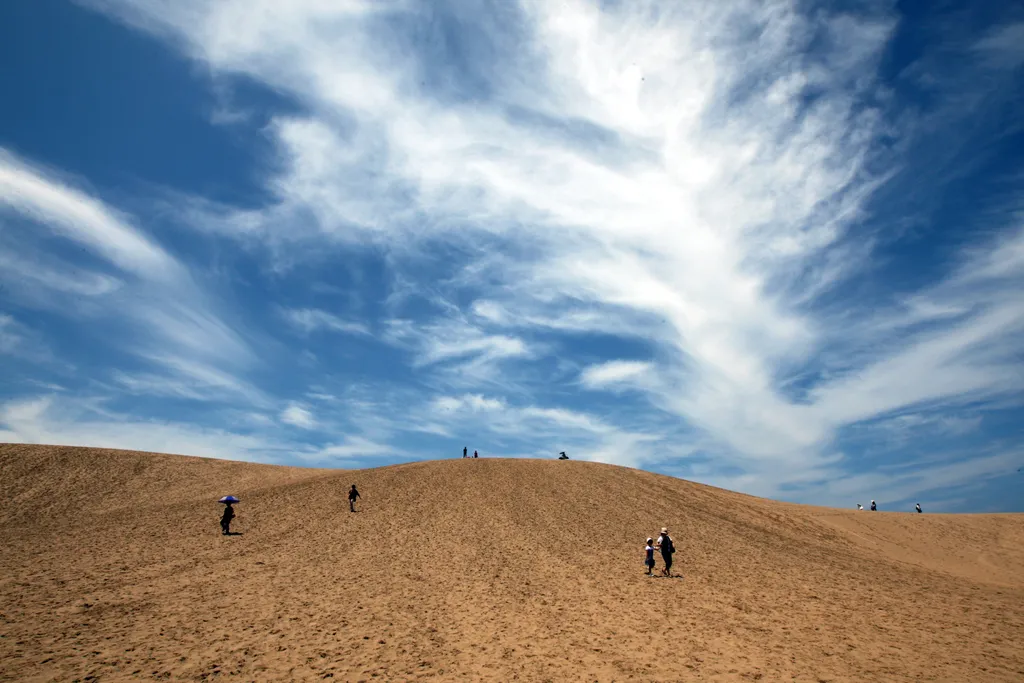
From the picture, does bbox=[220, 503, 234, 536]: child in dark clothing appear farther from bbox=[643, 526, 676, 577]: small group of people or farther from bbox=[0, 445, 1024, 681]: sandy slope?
bbox=[643, 526, 676, 577]: small group of people

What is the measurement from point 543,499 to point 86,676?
2776 centimetres

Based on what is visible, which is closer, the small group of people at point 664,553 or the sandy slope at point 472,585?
the sandy slope at point 472,585

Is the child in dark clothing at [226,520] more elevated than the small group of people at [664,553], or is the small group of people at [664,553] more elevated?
the child in dark clothing at [226,520]

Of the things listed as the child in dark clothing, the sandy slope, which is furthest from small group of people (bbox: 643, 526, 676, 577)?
the child in dark clothing

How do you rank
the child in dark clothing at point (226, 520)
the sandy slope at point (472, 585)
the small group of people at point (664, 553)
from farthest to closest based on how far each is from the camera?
1. the child in dark clothing at point (226, 520)
2. the small group of people at point (664, 553)
3. the sandy slope at point (472, 585)

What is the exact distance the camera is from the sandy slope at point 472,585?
52.2 feet

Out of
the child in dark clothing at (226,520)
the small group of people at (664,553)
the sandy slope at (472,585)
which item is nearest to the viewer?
the sandy slope at (472,585)

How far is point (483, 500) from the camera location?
37250 mm

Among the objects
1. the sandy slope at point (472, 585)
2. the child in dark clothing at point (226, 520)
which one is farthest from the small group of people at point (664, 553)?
the child in dark clothing at point (226, 520)

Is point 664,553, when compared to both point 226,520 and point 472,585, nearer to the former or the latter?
point 472,585

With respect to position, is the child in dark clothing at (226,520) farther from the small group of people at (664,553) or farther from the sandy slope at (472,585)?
the small group of people at (664,553)

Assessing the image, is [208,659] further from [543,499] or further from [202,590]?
[543,499]

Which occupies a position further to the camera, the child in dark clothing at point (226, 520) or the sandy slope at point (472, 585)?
the child in dark clothing at point (226, 520)

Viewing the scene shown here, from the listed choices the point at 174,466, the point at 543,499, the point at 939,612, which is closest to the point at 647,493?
the point at 543,499
